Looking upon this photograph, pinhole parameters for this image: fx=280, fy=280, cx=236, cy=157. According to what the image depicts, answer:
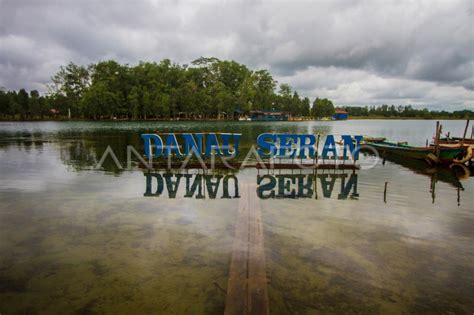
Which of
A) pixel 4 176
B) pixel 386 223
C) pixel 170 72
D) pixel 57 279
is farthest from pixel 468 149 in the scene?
pixel 170 72

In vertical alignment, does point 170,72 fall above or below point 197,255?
above

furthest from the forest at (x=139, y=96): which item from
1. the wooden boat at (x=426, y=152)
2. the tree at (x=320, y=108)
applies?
the wooden boat at (x=426, y=152)

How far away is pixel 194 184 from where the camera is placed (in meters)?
14.1

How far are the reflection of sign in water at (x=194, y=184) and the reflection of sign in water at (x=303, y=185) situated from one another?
145 centimetres

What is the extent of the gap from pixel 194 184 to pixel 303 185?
5.52m

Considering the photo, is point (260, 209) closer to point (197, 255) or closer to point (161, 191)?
point (197, 255)

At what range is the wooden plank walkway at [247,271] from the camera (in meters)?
4.86

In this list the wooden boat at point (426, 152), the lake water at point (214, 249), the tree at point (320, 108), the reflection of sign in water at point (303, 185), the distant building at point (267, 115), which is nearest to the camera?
the lake water at point (214, 249)

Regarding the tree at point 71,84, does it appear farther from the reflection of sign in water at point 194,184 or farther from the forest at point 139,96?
the reflection of sign in water at point 194,184

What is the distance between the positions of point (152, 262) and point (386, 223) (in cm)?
722

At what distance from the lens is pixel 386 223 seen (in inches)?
353

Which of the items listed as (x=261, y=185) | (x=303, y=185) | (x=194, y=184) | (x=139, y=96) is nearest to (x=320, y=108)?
(x=139, y=96)

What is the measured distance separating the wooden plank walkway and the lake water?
7.2 inches

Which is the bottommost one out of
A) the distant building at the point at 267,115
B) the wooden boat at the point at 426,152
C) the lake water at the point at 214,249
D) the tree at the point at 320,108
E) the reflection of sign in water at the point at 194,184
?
the lake water at the point at 214,249
